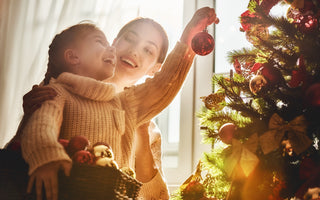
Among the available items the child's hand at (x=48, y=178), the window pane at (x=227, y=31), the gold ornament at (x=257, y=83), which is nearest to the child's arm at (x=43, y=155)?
the child's hand at (x=48, y=178)

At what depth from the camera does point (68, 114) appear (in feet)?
3.22

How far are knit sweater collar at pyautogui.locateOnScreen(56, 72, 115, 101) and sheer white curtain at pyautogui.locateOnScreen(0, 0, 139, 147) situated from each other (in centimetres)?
54

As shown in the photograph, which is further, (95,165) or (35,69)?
(35,69)

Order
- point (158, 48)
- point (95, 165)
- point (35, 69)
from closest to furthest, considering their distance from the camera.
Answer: point (95, 165)
point (158, 48)
point (35, 69)

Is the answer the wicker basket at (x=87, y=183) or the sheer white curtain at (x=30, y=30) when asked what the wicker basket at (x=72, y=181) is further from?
the sheer white curtain at (x=30, y=30)

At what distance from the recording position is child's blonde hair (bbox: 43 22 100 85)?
1085 millimetres

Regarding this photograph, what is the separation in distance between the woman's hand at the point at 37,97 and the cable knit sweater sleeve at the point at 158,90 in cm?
22

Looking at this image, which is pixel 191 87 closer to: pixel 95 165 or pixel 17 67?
pixel 17 67

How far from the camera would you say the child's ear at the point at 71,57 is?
3.52ft

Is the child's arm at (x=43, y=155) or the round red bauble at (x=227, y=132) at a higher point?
the round red bauble at (x=227, y=132)

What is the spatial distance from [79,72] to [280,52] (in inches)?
21.5

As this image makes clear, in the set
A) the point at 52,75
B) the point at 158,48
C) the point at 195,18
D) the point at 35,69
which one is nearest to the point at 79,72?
the point at 52,75

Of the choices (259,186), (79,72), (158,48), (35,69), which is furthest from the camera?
(35,69)

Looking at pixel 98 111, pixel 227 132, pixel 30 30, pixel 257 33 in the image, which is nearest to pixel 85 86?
pixel 98 111
